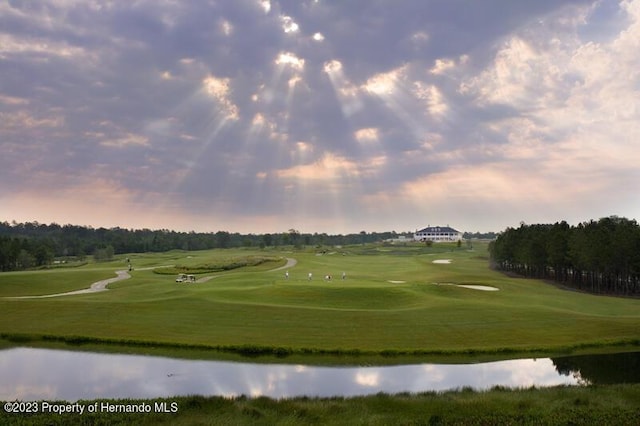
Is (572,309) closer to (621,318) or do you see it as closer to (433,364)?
(621,318)

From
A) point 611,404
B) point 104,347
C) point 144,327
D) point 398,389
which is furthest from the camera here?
point 144,327

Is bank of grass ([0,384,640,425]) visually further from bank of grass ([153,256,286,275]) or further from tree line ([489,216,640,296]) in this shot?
bank of grass ([153,256,286,275])

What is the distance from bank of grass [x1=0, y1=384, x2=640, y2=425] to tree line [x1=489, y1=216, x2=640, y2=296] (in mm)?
57201

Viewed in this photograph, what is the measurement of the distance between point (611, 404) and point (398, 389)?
935cm

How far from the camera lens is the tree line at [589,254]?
71.1 metres

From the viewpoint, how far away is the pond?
23062 mm

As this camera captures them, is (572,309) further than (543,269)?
No

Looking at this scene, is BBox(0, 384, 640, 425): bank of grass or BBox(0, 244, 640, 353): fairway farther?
BBox(0, 244, 640, 353): fairway

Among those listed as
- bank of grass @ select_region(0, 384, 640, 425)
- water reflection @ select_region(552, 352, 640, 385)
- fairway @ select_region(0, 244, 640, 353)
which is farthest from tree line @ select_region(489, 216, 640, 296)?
bank of grass @ select_region(0, 384, 640, 425)

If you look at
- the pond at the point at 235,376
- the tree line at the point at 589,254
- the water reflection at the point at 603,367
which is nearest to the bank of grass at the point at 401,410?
the pond at the point at 235,376

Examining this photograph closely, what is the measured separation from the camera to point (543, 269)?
330ft

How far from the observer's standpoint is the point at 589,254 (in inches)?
2884

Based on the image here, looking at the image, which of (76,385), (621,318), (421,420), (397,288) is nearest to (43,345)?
(76,385)

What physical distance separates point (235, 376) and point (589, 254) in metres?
66.7
